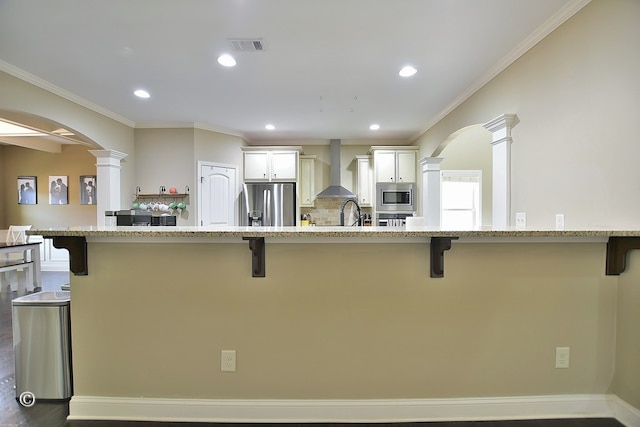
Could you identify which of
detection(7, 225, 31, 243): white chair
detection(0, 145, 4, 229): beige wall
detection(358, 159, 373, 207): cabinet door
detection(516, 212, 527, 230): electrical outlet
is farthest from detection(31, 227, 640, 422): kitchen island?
detection(0, 145, 4, 229): beige wall

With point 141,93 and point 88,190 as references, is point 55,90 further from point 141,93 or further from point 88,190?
point 88,190

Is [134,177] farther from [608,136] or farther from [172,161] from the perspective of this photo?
[608,136]

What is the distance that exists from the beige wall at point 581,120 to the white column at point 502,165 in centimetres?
6

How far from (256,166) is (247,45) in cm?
302

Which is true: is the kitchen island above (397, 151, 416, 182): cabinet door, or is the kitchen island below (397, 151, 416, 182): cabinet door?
below

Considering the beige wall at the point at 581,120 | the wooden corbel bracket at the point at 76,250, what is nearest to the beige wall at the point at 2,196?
the wooden corbel bracket at the point at 76,250

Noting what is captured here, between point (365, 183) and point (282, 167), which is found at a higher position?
point (282, 167)

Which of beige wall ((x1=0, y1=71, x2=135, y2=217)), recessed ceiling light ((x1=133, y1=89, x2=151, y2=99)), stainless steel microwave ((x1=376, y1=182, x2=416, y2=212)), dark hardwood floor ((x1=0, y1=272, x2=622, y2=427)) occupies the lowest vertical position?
dark hardwood floor ((x1=0, y1=272, x2=622, y2=427))

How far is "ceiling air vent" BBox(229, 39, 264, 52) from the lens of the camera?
2363 mm

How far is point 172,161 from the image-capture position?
4.74 m

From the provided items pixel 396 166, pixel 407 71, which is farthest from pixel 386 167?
pixel 407 71

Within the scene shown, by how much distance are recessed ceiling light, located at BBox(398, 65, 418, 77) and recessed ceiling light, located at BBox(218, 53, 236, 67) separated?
1607 mm

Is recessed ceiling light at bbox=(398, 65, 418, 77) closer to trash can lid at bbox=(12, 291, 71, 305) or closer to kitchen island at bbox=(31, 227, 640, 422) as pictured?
kitchen island at bbox=(31, 227, 640, 422)

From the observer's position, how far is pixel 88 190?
20.3 feet
